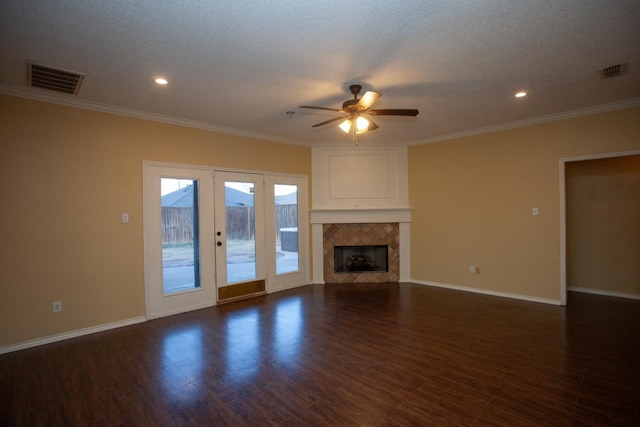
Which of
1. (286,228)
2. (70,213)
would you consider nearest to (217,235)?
(286,228)

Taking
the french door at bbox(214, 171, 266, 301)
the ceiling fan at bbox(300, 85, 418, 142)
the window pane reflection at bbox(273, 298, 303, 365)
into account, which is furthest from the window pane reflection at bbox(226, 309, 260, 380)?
the ceiling fan at bbox(300, 85, 418, 142)

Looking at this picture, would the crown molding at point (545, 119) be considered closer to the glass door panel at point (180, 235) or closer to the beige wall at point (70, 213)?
the glass door panel at point (180, 235)

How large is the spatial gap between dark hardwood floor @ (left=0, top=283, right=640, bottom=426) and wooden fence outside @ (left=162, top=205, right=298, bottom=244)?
1.19 m

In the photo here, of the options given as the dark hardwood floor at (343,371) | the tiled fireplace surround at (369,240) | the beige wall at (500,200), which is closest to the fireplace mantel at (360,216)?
the tiled fireplace surround at (369,240)

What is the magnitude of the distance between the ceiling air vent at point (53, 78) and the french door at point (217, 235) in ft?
4.00

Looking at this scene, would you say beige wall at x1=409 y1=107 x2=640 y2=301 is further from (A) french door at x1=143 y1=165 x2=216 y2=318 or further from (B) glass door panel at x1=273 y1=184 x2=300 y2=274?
(A) french door at x1=143 y1=165 x2=216 y2=318

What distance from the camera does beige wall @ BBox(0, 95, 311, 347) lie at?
3305 mm

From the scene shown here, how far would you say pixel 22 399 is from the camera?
2.44m

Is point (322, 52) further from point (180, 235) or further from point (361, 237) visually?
point (361, 237)

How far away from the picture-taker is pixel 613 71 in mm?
3137

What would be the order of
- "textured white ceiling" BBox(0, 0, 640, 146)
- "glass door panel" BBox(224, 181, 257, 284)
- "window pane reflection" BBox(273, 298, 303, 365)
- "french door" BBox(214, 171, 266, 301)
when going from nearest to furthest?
"textured white ceiling" BBox(0, 0, 640, 146) < "window pane reflection" BBox(273, 298, 303, 365) < "french door" BBox(214, 171, 266, 301) < "glass door panel" BBox(224, 181, 257, 284)

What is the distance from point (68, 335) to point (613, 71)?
22.0 feet

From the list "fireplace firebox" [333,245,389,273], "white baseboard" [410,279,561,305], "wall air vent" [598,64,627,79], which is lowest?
"white baseboard" [410,279,561,305]

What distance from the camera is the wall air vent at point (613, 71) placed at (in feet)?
10.0
